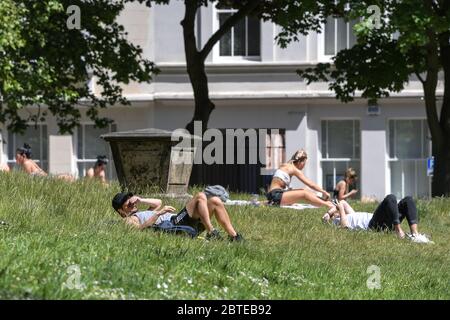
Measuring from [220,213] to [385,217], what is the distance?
4116 millimetres

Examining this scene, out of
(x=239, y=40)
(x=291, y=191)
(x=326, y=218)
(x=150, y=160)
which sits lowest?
(x=326, y=218)

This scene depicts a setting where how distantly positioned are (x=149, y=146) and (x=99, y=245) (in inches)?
371

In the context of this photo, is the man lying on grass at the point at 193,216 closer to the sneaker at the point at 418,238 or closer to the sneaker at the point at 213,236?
the sneaker at the point at 213,236

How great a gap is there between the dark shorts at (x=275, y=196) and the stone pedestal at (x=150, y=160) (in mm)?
1513

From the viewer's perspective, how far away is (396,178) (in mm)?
38062

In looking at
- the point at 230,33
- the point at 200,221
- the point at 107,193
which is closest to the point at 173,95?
the point at 230,33

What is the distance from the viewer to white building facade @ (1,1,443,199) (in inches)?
1479

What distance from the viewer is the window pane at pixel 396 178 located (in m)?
38.0

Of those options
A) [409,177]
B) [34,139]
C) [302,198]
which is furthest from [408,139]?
[302,198]

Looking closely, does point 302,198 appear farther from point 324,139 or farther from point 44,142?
point 44,142

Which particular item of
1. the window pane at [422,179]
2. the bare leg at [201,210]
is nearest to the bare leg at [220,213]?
the bare leg at [201,210]

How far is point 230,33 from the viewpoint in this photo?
37.8 metres

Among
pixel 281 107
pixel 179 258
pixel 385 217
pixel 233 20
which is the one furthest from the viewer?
pixel 281 107

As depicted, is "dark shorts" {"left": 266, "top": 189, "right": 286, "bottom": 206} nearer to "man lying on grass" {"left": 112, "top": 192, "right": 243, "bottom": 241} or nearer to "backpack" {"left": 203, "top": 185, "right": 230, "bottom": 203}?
"backpack" {"left": 203, "top": 185, "right": 230, "bottom": 203}
